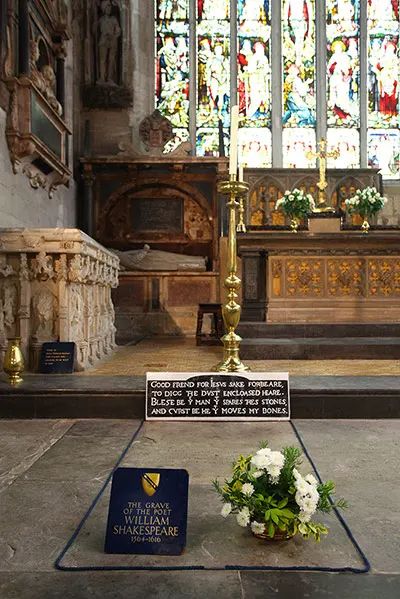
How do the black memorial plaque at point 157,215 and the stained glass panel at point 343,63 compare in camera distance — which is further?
the stained glass panel at point 343,63

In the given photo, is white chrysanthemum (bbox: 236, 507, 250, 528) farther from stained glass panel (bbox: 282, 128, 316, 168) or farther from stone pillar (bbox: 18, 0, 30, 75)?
stained glass panel (bbox: 282, 128, 316, 168)

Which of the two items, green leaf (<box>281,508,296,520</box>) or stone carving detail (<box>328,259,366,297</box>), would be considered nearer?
green leaf (<box>281,508,296,520</box>)

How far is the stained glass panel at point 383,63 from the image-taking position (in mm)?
13664

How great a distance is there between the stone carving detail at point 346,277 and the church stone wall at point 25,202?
449cm

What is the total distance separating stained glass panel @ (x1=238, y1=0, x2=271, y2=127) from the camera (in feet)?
44.9

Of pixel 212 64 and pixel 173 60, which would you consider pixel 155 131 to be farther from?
pixel 212 64

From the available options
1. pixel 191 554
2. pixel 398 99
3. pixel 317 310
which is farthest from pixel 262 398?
pixel 398 99

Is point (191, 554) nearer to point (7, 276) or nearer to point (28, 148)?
point (7, 276)

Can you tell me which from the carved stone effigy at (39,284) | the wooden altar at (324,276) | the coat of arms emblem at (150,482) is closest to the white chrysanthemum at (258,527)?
the coat of arms emblem at (150,482)

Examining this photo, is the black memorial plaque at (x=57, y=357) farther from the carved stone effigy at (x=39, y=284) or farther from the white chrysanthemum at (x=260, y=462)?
the white chrysanthemum at (x=260, y=462)

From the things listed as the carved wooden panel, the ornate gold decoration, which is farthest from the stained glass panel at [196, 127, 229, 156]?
the ornate gold decoration

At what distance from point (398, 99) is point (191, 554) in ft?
45.2

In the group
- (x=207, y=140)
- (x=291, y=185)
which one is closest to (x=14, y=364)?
(x=291, y=185)

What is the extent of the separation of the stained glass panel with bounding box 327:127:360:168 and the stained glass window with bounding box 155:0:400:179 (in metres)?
0.02
